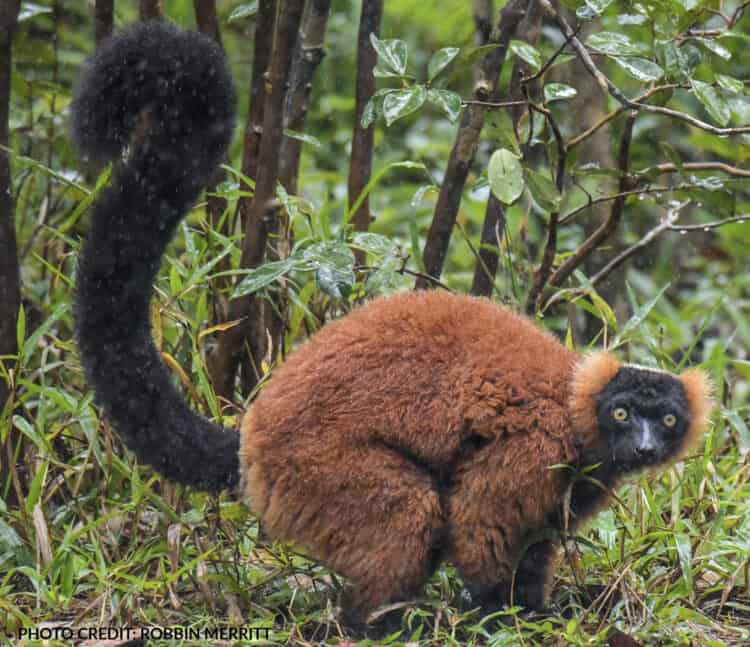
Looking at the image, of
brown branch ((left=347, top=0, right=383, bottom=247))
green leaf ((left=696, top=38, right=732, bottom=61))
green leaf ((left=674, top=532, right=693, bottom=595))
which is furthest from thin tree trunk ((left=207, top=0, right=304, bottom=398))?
green leaf ((left=674, top=532, right=693, bottom=595))

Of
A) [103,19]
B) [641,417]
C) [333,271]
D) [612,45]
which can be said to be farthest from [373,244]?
[103,19]

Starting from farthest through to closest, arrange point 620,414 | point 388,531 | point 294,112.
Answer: point 294,112 → point 620,414 → point 388,531

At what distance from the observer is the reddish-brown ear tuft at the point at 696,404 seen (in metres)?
3.65

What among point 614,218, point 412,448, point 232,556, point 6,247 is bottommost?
point 232,556

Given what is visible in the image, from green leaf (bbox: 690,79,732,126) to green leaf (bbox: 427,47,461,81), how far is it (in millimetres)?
810

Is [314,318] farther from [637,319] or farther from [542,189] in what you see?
[637,319]

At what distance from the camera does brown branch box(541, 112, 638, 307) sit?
4125 millimetres

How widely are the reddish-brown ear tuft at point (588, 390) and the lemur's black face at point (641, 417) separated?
2cm

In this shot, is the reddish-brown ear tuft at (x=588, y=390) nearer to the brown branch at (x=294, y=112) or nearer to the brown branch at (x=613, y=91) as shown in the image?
the brown branch at (x=613, y=91)

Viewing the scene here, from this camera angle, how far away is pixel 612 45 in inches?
152

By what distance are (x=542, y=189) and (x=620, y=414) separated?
2.95ft

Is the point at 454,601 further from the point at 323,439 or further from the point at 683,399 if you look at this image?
the point at 683,399

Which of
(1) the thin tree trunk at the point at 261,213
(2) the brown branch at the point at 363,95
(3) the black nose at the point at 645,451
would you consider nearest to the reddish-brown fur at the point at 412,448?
(3) the black nose at the point at 645,451

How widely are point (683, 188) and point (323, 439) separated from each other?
1773 millimetres
